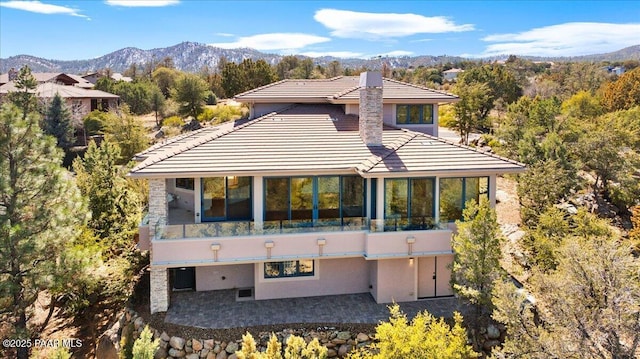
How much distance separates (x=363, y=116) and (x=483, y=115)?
49.1m

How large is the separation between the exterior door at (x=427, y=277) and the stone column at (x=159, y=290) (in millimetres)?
11101

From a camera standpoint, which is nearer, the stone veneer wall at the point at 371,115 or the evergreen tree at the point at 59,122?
the stone veneer wall at the point at 371,115

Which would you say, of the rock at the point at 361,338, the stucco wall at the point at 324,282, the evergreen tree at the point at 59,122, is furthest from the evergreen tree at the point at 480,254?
the evergreen tree at the point at 59,122

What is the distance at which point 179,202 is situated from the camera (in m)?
21.3

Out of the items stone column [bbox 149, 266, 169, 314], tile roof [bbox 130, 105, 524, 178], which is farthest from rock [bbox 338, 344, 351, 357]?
stone column [bbox 149, 266, 169, 314]

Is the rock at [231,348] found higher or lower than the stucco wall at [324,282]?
lower

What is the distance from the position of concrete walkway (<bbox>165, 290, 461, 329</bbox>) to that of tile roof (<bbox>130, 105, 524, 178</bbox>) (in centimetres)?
593

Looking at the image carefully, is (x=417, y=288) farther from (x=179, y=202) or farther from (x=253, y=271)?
(x=179, y=202)

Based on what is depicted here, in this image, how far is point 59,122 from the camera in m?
53.9

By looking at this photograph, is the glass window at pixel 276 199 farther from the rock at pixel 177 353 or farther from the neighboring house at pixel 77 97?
Answer: the neighboring house at pixel 77 97

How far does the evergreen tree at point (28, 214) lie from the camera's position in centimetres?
1709

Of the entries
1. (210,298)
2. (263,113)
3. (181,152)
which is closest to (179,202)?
(181,152)

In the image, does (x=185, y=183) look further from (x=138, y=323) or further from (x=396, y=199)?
(x=396, y=199)

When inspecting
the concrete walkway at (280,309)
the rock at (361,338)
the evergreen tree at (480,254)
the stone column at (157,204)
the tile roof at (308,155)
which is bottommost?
the rock at (361,338)
